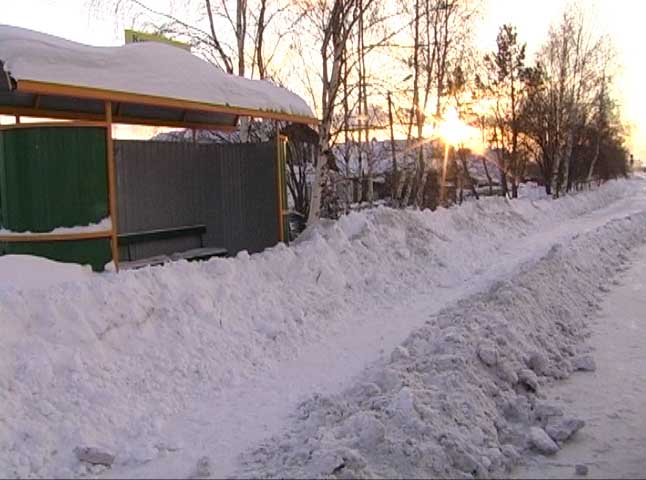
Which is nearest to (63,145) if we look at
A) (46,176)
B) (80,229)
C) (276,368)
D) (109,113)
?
(46,176)

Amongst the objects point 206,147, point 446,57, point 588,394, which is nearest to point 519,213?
point 446,57

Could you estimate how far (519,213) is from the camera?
2448 centimetres

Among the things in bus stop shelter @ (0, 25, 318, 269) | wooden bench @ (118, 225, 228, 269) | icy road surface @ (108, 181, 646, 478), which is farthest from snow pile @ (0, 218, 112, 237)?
icy road surface @ (108, 181, 646, 478)

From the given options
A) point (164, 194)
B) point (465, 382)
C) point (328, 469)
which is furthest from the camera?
point (164, 194)

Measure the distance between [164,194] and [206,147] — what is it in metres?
1.19

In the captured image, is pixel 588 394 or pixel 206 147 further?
pixel 206 147

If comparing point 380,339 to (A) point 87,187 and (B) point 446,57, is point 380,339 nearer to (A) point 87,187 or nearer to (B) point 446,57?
(A) point 87,187

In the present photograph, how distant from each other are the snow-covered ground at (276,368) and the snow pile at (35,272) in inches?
12.8

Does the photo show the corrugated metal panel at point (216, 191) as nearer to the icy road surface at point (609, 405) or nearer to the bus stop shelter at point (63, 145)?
the bus stop shelter at point (63, 145)

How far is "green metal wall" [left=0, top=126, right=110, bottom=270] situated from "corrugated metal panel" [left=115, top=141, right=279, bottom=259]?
2931 millimetres

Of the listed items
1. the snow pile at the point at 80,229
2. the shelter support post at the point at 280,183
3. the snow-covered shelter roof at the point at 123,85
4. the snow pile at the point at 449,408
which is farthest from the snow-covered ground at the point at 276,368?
the snow-covered shelter roof at the point at 123,85

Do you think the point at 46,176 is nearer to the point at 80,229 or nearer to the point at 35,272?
the point at 80,229

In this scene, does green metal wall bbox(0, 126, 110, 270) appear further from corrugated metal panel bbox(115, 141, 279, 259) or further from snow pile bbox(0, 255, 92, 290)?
corrugated metal panel bbox(115, 141, 279, 259)

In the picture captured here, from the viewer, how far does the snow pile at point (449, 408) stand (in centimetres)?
459
